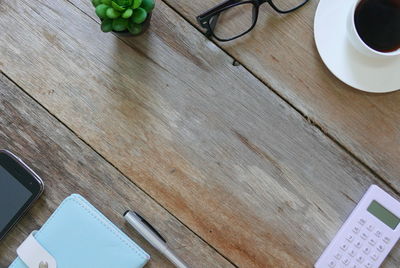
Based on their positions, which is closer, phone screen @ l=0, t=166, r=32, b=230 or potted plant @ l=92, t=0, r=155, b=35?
potted plant @ l=92, t=0, r=155, b=35

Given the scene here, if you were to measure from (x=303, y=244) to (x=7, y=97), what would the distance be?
495 millimetres

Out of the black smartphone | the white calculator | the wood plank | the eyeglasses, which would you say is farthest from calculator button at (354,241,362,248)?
the black smartphone

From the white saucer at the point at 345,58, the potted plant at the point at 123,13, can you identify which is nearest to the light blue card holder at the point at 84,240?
the potted plant at the point at 123,13

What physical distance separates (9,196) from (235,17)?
1.40 ft

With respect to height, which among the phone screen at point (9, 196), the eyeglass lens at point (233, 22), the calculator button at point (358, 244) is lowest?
the phone screen at point (9, 196)

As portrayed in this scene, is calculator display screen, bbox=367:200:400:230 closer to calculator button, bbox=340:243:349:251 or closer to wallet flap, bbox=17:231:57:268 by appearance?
calculator button, bbox=340:243:349:251

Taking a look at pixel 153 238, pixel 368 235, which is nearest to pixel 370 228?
pixel 368 235

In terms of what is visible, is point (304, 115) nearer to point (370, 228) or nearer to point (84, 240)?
point (370, 228)

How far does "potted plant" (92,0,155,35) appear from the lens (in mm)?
571

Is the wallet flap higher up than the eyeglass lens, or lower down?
lower down

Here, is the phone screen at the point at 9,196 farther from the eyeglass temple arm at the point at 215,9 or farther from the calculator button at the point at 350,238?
the calculator button at the point at 350,238

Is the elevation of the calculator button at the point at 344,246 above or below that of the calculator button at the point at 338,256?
above

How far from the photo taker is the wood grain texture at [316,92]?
0.64 m

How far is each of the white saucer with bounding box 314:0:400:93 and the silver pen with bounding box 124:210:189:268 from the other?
1.12 feet
